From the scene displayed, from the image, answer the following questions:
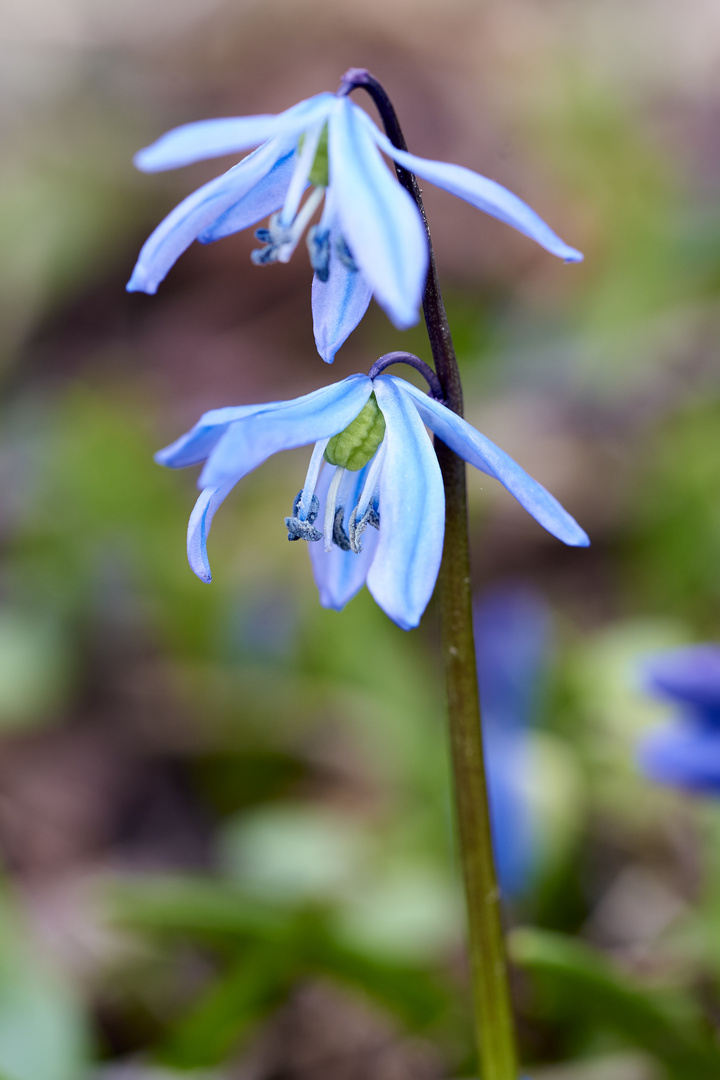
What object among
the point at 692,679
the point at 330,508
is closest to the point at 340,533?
the point at 330,508

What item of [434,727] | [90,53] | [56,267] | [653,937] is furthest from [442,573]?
[90,53]

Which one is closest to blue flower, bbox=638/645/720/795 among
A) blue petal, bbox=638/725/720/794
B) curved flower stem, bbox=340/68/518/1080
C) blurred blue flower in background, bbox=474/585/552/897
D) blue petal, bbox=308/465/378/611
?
blue petal, bbox=638/725/720/794

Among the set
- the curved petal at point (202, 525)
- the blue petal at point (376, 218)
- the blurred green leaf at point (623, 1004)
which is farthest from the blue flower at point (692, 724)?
the blue petal at point (376, 218)

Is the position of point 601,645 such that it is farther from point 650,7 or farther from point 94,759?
point 650,7

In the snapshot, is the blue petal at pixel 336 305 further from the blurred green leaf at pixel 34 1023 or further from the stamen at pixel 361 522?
the blurred green leaf at pixel 34 1023

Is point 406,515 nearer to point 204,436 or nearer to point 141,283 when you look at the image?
point 204,436
